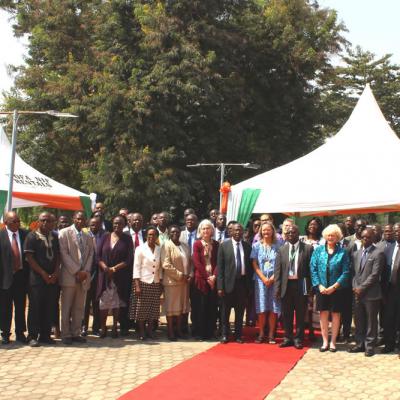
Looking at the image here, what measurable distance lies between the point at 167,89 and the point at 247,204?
11.2 meters

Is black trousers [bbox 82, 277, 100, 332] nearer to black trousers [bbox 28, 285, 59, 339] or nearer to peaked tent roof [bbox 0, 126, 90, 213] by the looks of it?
Result: black trousers [bbox 28, 285, 59, 339]

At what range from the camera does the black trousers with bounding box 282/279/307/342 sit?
736 centimetres

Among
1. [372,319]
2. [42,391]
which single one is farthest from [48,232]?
[372,319]

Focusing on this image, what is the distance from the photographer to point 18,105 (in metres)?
22.7

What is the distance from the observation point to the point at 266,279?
298 inches

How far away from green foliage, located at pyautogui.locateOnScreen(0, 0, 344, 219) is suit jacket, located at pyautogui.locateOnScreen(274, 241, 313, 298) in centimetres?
1225

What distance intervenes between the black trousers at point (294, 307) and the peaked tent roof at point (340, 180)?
1.55 metres

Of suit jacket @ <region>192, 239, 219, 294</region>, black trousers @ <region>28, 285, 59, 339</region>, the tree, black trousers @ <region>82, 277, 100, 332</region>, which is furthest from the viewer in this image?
the tree

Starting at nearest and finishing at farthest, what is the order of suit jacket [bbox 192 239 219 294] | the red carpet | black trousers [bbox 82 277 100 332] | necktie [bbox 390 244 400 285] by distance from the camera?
the red carpet → necktie [bbox 390 244 400 285] → suit jacket [bbox 192 239 219 294] → black trousers [bbox 82 277 100 332]

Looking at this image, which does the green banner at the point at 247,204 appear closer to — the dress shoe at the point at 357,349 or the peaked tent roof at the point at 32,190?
the dress shoe at the point at 357,349

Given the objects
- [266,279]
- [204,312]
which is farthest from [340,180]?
[204,312]

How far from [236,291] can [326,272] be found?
1235 mm

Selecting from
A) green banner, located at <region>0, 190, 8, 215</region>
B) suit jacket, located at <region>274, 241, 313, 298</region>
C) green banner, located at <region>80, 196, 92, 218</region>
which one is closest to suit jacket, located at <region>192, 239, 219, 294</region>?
suit jacket, located at <region>274, 241, 313, 298</region>

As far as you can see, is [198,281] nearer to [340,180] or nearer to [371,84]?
[340,180]
